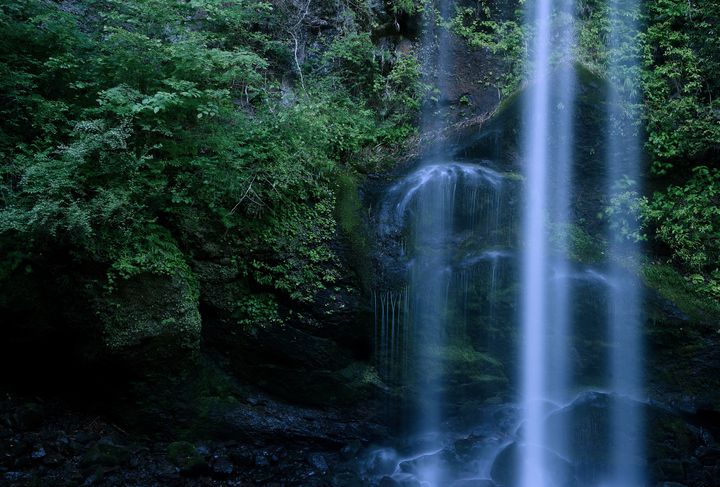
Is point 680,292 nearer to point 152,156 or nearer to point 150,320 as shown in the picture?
point 150,320

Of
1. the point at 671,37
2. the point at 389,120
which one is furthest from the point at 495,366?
the point at 671,37

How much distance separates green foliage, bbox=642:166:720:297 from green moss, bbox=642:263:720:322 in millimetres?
131

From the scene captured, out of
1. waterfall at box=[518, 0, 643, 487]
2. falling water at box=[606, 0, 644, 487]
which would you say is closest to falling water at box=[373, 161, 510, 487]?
waterfall at box=[518, 0, 643, 487]

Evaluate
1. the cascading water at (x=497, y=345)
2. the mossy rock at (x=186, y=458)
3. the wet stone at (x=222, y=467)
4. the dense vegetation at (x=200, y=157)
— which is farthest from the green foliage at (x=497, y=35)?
the mossy rock at (x=186, y=458)

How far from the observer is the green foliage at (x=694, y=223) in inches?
276

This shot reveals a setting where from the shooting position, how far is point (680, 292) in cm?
693

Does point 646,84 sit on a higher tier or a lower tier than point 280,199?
higher

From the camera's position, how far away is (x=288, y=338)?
6695 millimetres

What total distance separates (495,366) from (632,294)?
7.15 ft

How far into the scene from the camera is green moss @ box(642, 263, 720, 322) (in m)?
6.70

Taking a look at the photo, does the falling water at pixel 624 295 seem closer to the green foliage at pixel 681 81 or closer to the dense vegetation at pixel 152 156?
the green foliage at pixel 681 81

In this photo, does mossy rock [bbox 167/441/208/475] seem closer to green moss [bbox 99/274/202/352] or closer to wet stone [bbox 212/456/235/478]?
wet stone [bbox 212/456/235/478]

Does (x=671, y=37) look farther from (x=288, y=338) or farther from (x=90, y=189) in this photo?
(x=90, y=189)

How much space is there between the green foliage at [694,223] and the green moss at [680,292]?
13 centimetres
